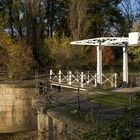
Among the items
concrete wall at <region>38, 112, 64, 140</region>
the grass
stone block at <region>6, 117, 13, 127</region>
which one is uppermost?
the grass

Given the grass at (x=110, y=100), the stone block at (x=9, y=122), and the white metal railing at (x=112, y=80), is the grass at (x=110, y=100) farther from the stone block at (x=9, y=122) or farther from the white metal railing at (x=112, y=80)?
the stone block at (x=9, y=122)

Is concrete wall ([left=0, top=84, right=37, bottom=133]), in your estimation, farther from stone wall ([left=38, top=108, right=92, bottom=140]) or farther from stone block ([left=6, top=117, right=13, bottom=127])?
stone wall ([left=38, top=108, right=92, bottom=140])

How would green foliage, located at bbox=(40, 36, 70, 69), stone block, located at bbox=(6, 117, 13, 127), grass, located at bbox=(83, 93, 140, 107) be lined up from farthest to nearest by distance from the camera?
green foliage, located at bbox=(40, 36, 70, 69) → stone block, located at bbox=(6, 117, 13, 127) → grass, located at bbox=(83, 93, 140, 107)

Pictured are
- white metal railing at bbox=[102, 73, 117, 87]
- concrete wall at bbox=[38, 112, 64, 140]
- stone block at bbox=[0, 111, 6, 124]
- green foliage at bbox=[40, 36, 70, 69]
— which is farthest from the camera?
green foliage at bbox=[40, 36, 70, 69]

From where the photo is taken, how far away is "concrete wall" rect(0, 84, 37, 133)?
24922 mm

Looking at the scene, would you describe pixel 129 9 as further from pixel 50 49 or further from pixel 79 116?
pixel 79 116

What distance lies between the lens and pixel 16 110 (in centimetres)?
2528

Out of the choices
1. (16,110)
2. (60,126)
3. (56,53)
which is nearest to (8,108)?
(16,110)

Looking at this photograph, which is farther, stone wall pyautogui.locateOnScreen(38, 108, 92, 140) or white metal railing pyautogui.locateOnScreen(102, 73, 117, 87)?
white metal railing pyautogui.locateOnScreen(102, 73, 117, 87)

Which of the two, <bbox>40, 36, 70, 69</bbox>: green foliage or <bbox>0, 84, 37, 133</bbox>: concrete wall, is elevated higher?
<bbox>40, 36, 70, 69</bbox>: green foliage

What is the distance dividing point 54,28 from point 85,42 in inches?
788

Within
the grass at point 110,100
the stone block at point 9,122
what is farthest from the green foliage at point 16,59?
the grass at point 110,100

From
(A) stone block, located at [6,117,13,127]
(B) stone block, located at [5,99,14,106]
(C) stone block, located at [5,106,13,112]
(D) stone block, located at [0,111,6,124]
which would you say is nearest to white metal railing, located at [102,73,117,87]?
(B) stone block, located at [5,99,14,106]

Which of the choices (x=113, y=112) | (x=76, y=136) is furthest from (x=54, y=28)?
(x=76, y=136)
